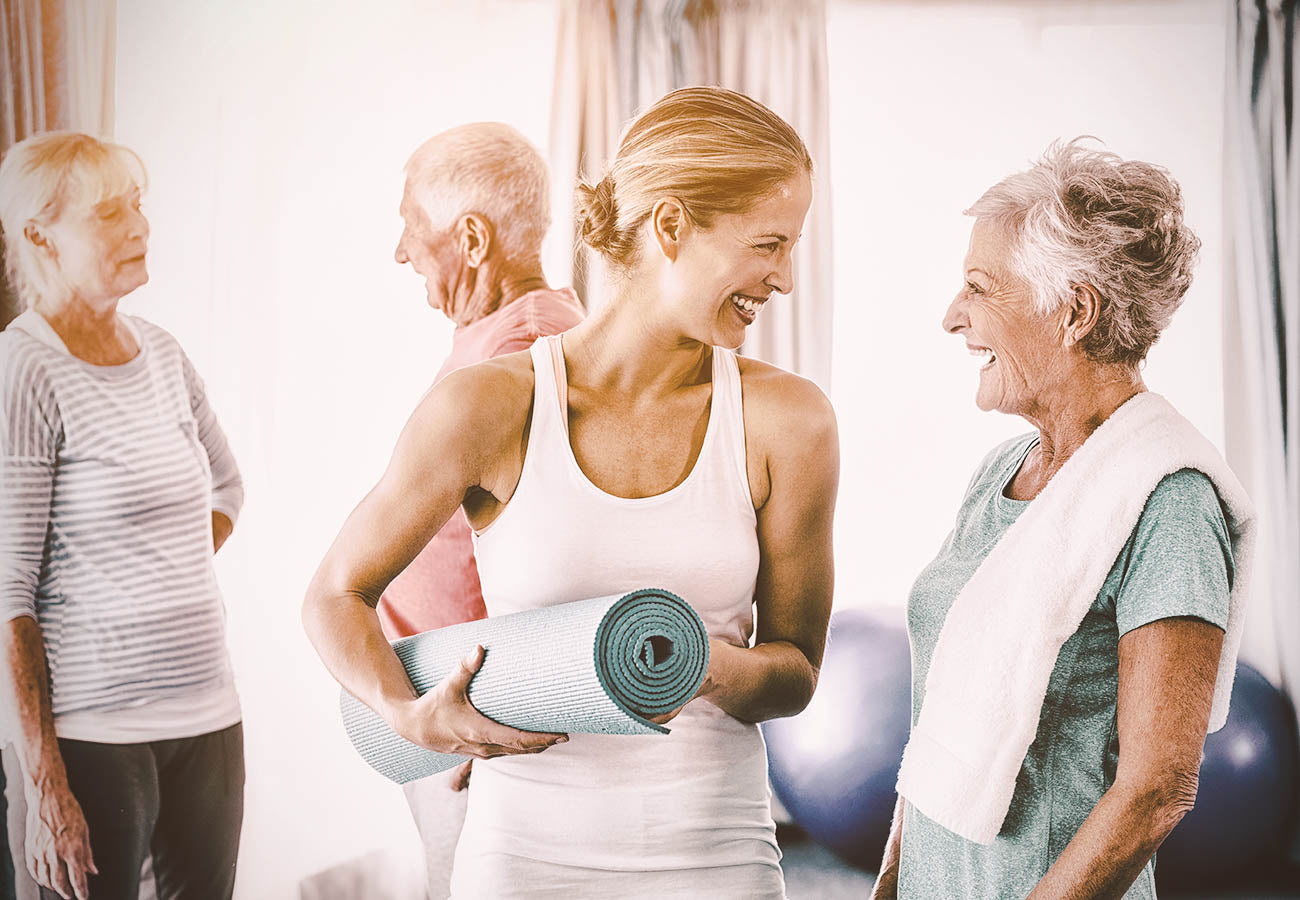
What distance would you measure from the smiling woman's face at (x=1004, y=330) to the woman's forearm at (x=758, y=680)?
0.46 m

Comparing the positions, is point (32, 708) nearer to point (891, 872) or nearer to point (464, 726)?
point (464, 726)

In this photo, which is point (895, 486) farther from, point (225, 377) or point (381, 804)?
point (225, 377)

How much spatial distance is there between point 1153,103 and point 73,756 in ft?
8.06

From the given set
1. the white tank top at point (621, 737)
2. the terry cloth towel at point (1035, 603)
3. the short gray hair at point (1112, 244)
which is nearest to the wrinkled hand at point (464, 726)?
the white tank top at point (621, 737)

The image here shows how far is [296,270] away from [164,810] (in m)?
1.05

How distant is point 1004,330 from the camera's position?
4.93 feet

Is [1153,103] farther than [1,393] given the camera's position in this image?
Yes

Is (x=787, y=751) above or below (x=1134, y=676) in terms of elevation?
below

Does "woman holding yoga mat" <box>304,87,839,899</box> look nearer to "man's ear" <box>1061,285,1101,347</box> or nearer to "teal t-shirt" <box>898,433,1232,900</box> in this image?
"teal t-shirt" <box>898,433,1232,900</box>

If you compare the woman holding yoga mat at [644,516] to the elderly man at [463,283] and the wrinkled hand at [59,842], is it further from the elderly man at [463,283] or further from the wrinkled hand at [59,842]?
the wrinkled hand at [59,842]

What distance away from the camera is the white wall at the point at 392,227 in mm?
2123

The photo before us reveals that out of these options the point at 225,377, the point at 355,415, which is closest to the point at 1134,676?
the point at 355,415

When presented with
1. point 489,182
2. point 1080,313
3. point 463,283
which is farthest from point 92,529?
point 1080,313

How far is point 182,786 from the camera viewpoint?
1993 mm
